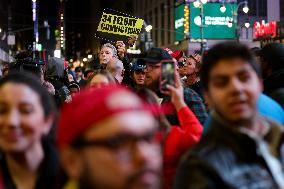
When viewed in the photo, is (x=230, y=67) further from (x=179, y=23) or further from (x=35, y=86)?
(x=179, y=23)

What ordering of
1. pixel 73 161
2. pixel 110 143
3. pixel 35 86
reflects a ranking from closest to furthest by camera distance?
pixel 110 143
pixel 73 161
pixel 35 86

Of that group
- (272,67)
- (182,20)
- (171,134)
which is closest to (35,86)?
(171,134)

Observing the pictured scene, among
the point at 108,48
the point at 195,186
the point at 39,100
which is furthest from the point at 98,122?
the point at 108,48

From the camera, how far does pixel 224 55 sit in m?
3.30

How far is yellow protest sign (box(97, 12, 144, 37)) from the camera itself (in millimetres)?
10344

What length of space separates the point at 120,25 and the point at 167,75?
619 centimetres

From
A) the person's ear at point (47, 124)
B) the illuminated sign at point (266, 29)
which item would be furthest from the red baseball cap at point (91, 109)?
the illuminated sign at point (266, 29)

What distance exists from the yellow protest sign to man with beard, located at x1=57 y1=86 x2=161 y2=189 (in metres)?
8.09

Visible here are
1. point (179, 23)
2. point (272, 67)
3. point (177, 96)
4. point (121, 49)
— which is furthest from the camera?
point (179, 23)

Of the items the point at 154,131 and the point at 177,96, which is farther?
the point at 177,96

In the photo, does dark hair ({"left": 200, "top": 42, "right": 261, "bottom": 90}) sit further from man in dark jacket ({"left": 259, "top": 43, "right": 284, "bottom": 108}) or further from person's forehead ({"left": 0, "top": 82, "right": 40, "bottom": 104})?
man in dark jacket ({"left": 259, "top": 43, "right": 284, "bottom": 108})

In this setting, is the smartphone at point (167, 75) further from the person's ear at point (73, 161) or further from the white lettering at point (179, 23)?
the white lettering at point (179, 23)

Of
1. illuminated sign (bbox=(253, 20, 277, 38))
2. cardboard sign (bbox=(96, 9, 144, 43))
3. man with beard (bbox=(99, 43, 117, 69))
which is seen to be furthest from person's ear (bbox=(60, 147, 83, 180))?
illuminated sign (bbox=(253, 20, 277, 38))

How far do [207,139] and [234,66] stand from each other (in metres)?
0.46
